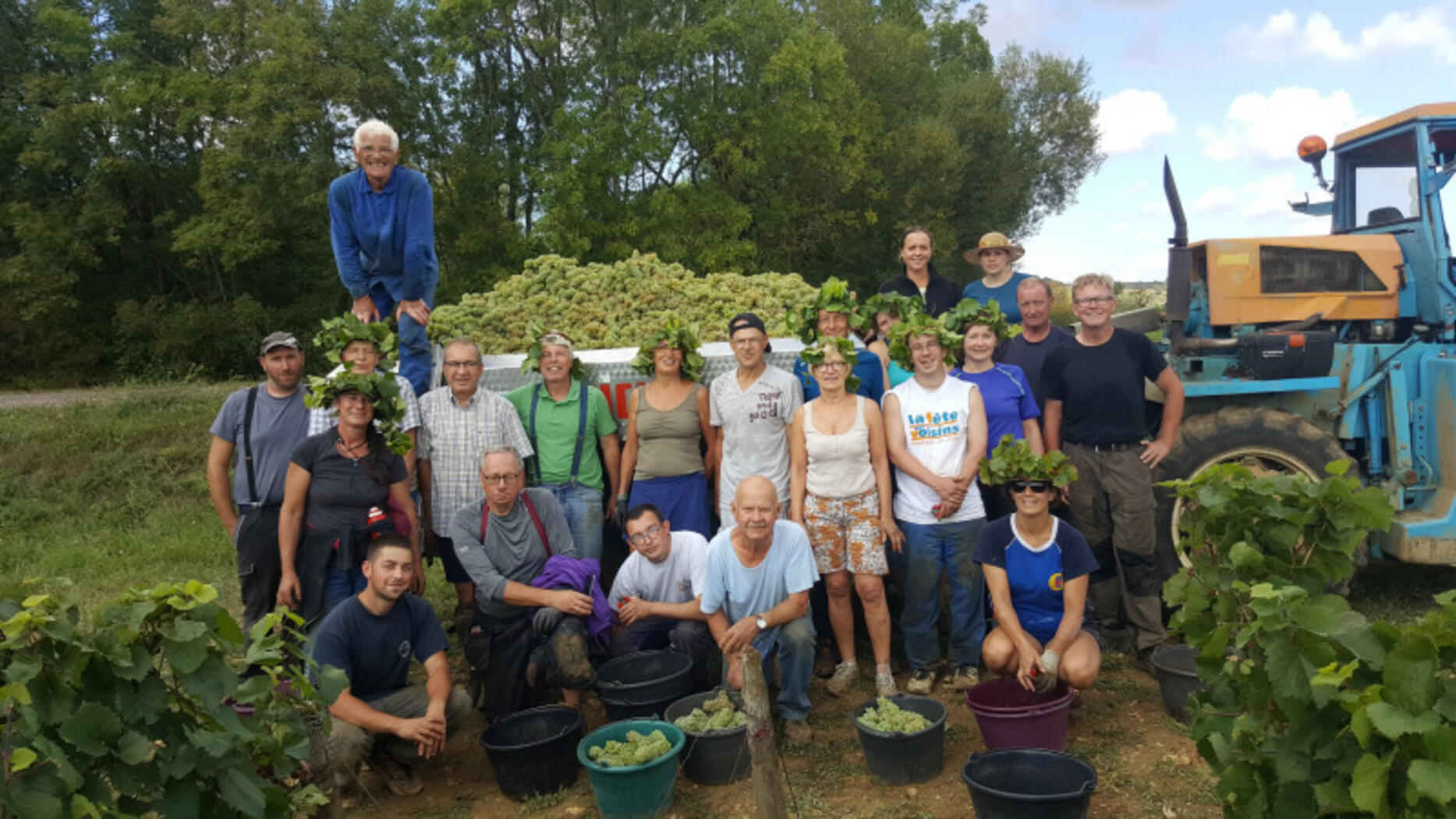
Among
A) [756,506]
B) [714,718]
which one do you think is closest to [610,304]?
[756,506]

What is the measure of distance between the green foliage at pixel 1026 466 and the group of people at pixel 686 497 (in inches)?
1.4

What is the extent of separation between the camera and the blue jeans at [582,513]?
5.76 metres

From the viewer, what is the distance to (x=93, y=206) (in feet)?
75.8

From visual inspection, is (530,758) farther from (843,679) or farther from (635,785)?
(843,679)

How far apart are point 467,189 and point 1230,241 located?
19.6 m

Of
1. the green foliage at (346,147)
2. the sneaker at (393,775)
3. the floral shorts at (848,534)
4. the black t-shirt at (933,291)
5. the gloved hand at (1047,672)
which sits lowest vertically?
the sneaker at (393,775)

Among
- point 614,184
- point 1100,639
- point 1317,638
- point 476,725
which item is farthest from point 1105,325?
point 614,184

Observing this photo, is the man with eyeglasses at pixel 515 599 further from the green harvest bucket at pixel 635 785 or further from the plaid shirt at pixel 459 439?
the green harvest bucket at pixel 635 785

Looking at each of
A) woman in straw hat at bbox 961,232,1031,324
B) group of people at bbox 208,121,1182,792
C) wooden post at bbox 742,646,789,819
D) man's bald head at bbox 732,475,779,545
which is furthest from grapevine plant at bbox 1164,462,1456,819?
woman in straw hat at bbox 961,232,1031,324

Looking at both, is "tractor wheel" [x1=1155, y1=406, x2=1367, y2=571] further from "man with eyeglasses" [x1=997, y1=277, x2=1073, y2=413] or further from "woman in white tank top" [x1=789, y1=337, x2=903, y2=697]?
"woman in white tank top" [x1=789, y1=337, x2=903, y2=697]

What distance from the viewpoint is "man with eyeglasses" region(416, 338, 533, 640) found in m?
5.60

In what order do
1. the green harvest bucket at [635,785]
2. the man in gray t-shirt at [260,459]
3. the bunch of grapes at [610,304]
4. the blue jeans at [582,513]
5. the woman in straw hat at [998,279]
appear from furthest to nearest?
the bunch of grapes at [610,304]
the woman in straw hat at [998,279]
the blue jeans at [582,513]
the man in gray t-shirt at [260,459]
the green harvest bucket at [635,785]

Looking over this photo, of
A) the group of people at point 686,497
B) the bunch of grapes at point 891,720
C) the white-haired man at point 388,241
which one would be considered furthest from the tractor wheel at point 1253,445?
the white-haired man at point 388,241

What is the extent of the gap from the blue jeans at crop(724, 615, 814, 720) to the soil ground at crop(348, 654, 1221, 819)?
0.66ft
